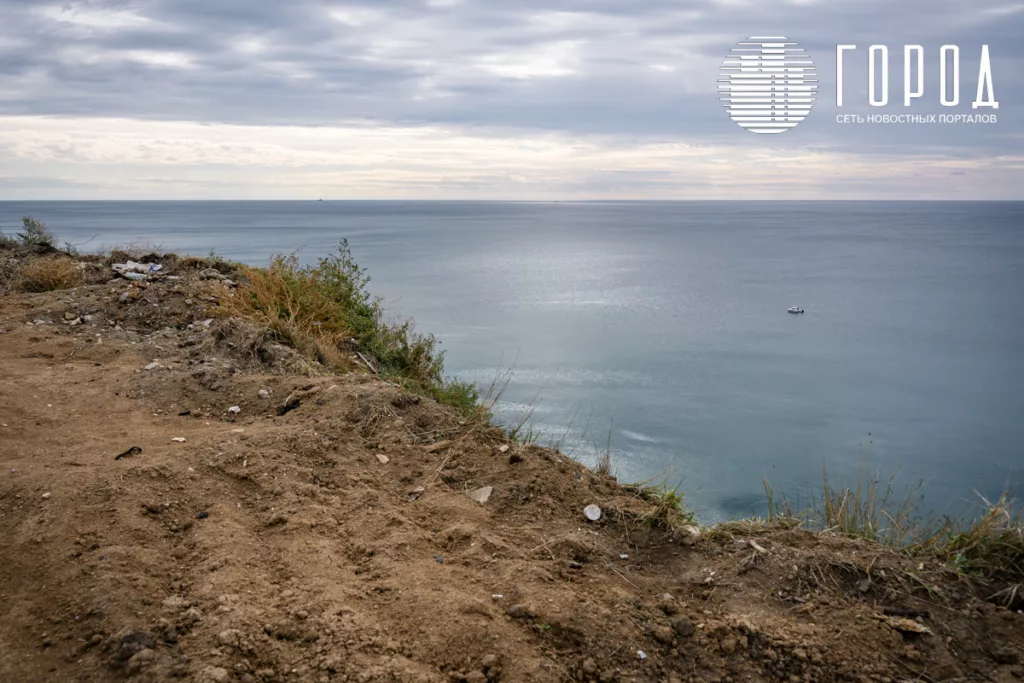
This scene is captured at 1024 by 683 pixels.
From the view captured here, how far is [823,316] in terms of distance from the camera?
30094mm

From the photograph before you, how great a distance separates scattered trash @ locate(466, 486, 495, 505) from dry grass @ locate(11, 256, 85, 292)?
7341 mm

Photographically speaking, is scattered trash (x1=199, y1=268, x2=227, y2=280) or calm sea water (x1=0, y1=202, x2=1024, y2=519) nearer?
scattered trash (x1=199, y1=268, x2=227, y2=280)

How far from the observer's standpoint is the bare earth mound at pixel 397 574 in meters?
2.97

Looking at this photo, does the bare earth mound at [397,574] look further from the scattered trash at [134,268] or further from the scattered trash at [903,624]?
the scattered trash at [134,268]

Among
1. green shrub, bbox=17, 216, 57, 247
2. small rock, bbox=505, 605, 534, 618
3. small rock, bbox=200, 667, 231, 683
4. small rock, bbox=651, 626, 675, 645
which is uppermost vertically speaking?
green shrub, bbox=17, 216, 57, 247

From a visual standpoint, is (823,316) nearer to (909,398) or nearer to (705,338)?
(705,338)

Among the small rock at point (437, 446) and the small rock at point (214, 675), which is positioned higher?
the small rock at point (437, 446)

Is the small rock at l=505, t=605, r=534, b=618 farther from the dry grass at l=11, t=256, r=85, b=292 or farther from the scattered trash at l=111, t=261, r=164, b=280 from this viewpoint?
the dry grass at l=11, t=256, r=85, b=292

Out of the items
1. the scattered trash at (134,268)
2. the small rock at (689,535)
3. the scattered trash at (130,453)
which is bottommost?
the small rock at (689,535)

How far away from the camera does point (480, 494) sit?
14.5 feet

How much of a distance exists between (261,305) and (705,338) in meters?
18.9

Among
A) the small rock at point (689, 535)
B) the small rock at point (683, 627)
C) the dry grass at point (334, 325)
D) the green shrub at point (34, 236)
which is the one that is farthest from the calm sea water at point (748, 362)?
the green shrub at point (34, 236)

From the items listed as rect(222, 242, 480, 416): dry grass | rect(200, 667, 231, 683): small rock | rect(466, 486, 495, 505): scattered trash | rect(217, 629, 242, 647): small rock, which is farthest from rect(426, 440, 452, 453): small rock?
rect(200, 667, 231, 683): small rock

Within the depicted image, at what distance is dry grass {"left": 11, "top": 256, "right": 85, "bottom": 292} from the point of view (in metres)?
9.39
